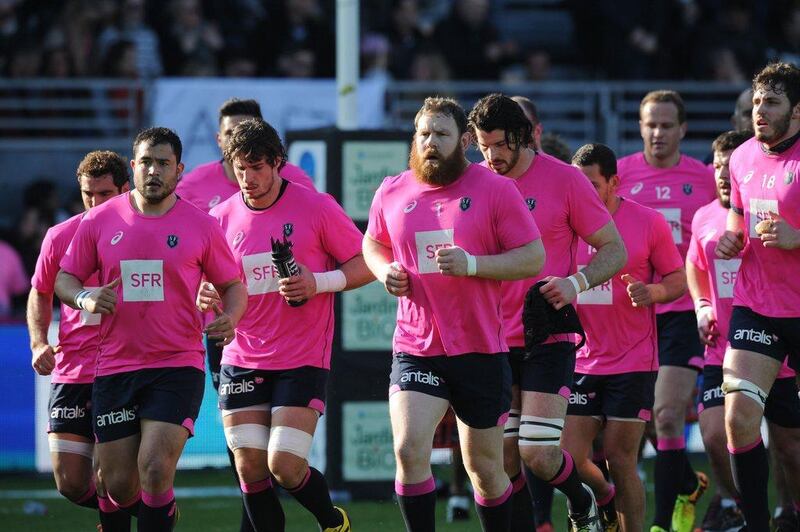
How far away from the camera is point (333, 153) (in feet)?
39.3

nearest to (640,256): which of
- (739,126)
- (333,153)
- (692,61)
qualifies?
(739,126)

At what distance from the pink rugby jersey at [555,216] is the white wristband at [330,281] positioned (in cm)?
92

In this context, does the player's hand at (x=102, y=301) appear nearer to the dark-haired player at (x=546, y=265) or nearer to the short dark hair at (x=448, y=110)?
the short dark hair at (x=448, y=110)

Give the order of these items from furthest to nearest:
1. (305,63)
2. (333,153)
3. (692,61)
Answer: (692,61) < (305,63) < (333,153)

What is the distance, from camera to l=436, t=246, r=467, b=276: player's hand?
7410 millimetres

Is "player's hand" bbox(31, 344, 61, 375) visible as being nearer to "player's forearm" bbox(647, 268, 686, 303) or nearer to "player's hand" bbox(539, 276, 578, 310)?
"player's hand" bbox(539, 276, 578, 310)

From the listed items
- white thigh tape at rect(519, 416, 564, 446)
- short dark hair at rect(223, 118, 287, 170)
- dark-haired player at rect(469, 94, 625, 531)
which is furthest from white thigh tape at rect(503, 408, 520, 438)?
short dark hair at rect(223, 118, 287, 170)

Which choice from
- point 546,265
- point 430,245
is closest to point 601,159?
point 546,265

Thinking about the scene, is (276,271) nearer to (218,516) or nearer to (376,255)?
(376,255)

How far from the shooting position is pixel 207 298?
8.16 m

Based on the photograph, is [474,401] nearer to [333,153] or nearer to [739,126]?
[739,126]

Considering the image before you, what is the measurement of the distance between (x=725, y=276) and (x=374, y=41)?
7.78m

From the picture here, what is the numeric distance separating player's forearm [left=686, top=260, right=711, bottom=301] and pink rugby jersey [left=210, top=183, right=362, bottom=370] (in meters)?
2.37

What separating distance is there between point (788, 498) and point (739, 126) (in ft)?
8.41
